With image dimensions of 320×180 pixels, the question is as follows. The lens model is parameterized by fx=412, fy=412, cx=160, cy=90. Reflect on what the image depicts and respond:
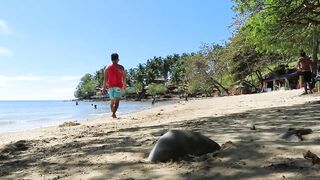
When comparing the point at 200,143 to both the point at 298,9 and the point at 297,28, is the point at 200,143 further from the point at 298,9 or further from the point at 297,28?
the point at 297,28

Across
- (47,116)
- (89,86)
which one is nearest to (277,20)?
(47,116)

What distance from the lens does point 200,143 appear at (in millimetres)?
4699

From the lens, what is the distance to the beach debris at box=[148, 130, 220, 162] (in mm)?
4516

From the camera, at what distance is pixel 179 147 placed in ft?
15.0

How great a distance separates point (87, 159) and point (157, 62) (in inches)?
5625

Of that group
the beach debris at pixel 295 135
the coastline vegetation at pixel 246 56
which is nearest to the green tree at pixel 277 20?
the coastline vegetation at pixel 246 56

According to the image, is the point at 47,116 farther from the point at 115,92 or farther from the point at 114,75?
the point at 114,75

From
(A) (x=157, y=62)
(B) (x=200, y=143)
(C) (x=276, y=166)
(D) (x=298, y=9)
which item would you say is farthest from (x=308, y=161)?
(A) (x=157, y=62)

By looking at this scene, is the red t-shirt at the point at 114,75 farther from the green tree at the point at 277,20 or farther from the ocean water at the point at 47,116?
the ocean water at the point at 47,116

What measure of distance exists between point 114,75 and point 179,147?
8.27 meters

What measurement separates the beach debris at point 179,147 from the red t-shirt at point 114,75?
8.05 metres

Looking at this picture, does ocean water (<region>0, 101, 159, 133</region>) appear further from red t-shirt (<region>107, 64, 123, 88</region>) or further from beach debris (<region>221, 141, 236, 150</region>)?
beach debris (<region>221, 141, 236, 150</region>)

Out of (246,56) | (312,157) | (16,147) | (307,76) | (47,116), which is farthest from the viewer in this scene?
(246,56)

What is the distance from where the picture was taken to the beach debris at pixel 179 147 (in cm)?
452
